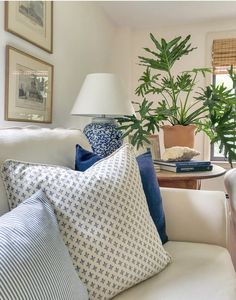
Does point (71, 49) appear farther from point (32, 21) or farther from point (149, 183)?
point (149, 183)

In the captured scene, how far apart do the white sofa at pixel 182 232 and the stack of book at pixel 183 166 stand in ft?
1.66

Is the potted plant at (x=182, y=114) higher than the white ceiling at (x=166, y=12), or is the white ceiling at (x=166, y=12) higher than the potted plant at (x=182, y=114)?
the white ceiling at (x=166, y=12)

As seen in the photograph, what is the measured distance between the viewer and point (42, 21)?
2035 millimetres

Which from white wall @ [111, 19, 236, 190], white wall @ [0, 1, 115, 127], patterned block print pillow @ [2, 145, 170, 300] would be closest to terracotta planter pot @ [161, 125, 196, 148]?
white wall @ [0, 1, 115, 127]

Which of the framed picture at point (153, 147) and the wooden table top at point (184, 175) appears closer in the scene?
the wooden table top at point (184, 175)

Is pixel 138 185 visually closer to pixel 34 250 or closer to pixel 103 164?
pixel 103 164

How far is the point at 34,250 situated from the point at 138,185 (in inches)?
17.7

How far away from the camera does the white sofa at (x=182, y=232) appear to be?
2.85 ft

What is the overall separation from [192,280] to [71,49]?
2.01m

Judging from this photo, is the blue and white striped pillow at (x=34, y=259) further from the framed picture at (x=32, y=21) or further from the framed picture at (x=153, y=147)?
the framed picture at (x=153, y=147)

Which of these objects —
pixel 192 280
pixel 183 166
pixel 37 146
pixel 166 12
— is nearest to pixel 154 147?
pixel 183 166

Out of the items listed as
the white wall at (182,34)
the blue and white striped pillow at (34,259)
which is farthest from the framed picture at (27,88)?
the white wall at (182,34)

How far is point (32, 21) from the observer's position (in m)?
1.93

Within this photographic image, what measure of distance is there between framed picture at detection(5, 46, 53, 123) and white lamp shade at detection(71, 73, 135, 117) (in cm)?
24
